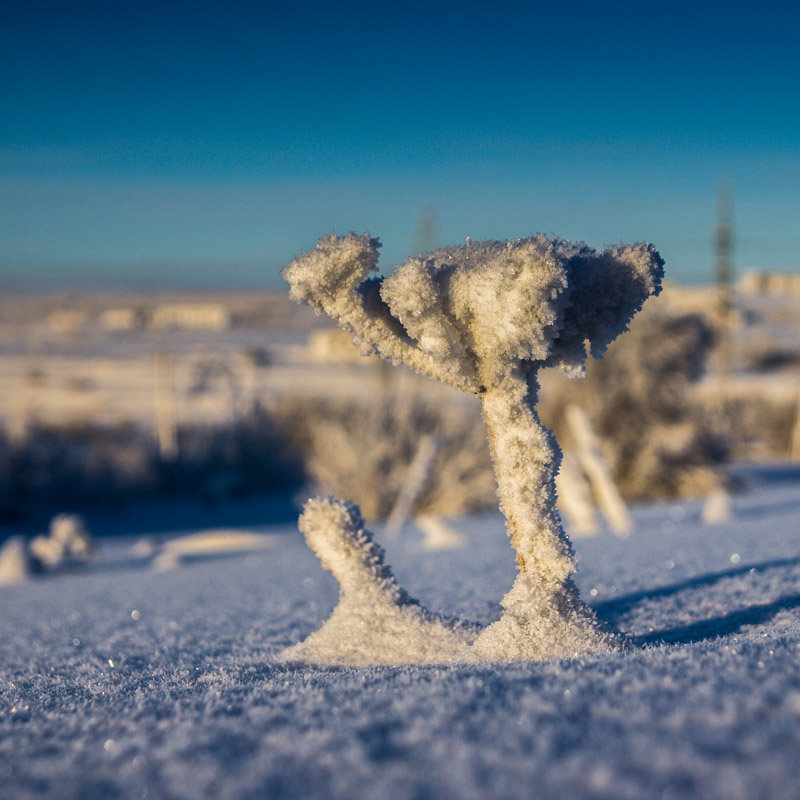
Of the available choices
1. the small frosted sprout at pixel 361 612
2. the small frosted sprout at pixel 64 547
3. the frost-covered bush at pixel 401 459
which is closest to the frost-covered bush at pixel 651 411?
the frost-covered bush at pixel 401 459

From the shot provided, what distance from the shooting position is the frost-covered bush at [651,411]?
12.3m

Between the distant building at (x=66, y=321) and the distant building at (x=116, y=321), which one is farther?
the distant building at (x=66, y=321)

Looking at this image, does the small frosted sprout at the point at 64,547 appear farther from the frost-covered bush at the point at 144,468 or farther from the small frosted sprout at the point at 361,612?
the small frosted sprout at the point at 361,612

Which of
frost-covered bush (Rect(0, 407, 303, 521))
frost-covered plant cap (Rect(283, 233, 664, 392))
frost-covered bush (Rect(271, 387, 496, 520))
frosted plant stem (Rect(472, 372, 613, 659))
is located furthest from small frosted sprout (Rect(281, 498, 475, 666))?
frost-covered bush (Rect(0, 407, 303, 521))

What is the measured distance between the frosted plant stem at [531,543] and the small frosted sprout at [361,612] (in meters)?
0.24

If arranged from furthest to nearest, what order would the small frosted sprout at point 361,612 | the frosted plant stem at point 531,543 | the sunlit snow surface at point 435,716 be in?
the small frosted sprout at point 361,612
the frosted plant stem at point 531,543
the sunlit snow surface at point 435,716

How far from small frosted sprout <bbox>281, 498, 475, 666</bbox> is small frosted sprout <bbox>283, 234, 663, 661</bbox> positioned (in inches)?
9.7

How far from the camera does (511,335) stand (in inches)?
77.8

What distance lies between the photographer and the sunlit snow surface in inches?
47.2

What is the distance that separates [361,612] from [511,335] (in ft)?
3.25

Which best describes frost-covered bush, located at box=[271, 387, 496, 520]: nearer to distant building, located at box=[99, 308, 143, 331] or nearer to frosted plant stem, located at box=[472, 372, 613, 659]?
frosted plant stem, located at box=[472, 372, 613, 659]

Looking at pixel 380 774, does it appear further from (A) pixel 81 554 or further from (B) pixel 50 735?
(A) pixel 81 554

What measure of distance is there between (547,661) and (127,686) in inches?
43.9

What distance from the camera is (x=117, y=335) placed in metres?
50.2
